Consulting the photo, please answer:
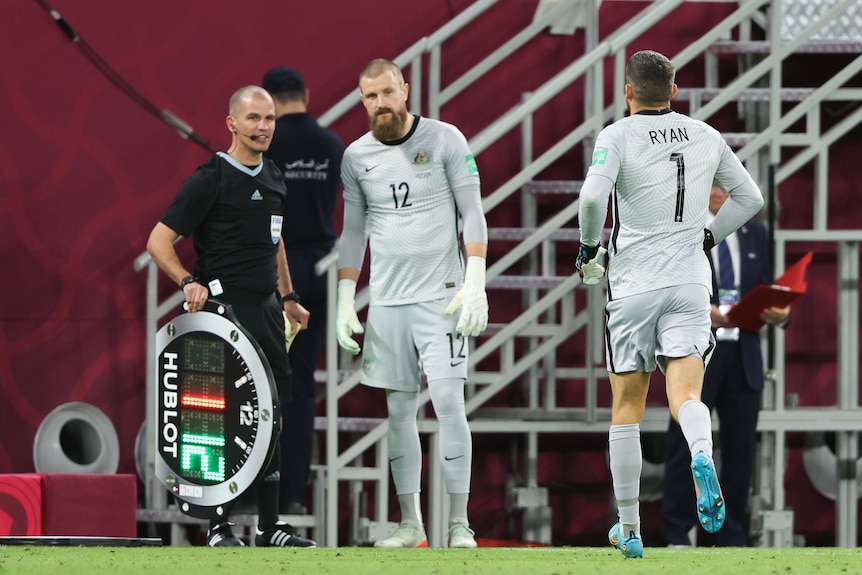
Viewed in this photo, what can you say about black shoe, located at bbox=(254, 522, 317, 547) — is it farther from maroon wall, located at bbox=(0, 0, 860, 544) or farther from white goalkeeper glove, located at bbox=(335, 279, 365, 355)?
maroon wall, located at bbox=(0, 0, 860, 544)

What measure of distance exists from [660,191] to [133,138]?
3834 mm

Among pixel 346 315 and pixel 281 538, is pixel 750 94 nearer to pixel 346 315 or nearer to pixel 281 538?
pixel 346 315

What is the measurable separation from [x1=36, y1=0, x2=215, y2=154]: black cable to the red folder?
2.85 m

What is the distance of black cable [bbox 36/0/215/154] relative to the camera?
7836 mm

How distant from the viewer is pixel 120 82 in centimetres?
791

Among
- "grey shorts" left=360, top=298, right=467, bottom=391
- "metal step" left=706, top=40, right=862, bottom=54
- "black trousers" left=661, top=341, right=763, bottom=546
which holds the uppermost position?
"metal step" left=706, top=40, right=862, bottom=54

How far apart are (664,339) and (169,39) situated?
4074 millimetres

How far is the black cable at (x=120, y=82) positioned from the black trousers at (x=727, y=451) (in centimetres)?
281

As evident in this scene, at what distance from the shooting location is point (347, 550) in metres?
5.41

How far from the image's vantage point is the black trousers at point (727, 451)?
705 centimetres

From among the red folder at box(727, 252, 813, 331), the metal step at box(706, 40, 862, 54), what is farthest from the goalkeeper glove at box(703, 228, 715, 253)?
the metal step at box(706, 40, 862, 54)

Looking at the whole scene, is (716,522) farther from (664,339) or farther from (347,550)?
(347,550)

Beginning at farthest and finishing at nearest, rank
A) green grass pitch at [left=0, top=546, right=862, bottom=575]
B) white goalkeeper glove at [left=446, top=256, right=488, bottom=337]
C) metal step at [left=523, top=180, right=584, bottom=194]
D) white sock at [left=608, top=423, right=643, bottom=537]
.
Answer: metal step at [left=523, top=180, right=584, bottom=194], white goalkeeper glove at [left=446, top=256, right=488, bottom=337], white sock at [left=608, top=423, right=643, bottom=537], green grass pitch at [left=0, top=546, right=862, bottom=575]

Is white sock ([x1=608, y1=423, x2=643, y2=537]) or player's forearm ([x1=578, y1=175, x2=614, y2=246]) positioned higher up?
player's forearm ([x1=578, y1=175, x2=614, y2=246])
